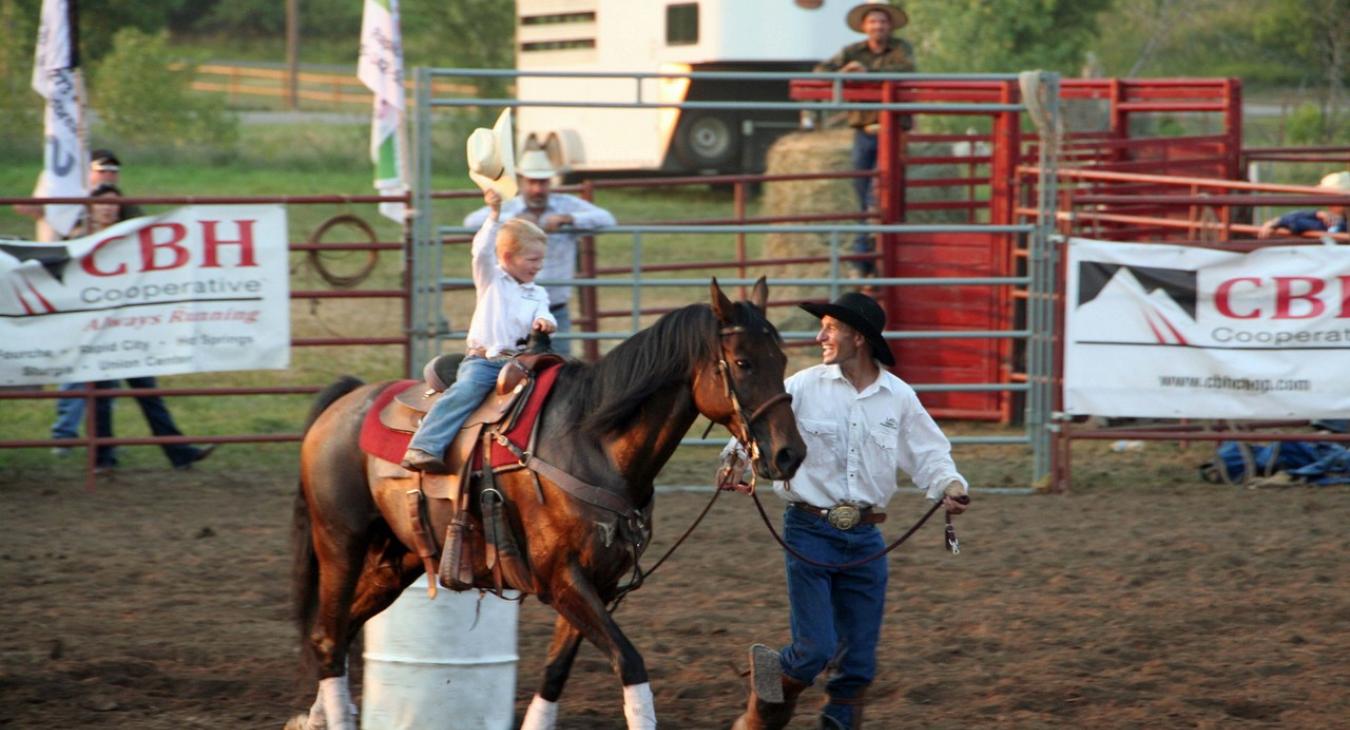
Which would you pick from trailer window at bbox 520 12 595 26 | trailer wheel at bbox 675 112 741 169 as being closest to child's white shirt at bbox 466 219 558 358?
trailer wheel at bbox 675 112 741 169

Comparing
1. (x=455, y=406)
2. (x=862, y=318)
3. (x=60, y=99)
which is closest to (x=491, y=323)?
(x=455, y=406)

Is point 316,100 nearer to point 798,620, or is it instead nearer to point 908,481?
point 908,481

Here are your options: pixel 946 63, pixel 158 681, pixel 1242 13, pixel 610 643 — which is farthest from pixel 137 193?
pixel 1242 13

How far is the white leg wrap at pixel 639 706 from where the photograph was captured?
4.46 m

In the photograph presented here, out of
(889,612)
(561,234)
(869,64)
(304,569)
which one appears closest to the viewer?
(304,569)

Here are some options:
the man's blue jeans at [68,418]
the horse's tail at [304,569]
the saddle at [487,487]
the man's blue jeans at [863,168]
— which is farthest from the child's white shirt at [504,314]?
the man's blue jeans at [863,168]

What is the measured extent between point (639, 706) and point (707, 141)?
1778 cm

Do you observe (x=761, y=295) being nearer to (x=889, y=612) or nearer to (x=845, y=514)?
(x=845, y=514)

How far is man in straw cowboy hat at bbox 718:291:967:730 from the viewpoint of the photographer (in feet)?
15.5

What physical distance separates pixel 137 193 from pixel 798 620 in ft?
56.4

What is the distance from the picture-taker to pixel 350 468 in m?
5.34

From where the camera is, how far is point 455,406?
5.06 meters

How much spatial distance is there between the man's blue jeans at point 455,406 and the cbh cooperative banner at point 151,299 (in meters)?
4.20

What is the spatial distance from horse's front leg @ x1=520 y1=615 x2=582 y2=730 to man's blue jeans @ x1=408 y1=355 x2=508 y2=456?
66cm
